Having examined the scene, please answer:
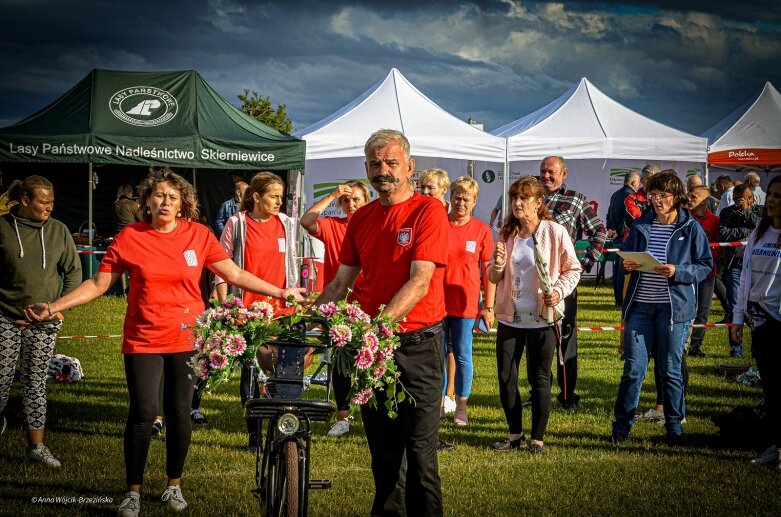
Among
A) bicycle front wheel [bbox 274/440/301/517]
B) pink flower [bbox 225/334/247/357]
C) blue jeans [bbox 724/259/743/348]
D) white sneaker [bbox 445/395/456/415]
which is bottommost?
white sneaker [bbox 445/395/456/415]

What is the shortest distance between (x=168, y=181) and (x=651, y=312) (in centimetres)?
406

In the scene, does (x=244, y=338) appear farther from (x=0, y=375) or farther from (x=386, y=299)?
(x=0, y=375)

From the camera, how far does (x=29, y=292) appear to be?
21.4ft

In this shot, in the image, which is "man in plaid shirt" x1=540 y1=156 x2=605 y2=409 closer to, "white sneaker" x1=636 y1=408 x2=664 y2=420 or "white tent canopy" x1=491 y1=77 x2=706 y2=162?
"white sneaker" x1=636 y1=408 x2=664 y2=420

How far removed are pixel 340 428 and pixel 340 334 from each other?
379 centimetres

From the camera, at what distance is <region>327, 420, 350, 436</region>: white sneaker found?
746cm

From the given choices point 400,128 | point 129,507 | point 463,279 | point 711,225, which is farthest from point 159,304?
point 400,128

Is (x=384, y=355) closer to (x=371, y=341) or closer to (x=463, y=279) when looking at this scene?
(x=371, y=341)

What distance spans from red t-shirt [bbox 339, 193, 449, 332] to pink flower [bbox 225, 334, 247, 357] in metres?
0.81

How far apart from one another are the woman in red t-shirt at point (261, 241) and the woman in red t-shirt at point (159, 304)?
1427mm

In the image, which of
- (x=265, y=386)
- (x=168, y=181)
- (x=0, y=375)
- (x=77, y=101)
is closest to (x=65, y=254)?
(x=0, y=375)

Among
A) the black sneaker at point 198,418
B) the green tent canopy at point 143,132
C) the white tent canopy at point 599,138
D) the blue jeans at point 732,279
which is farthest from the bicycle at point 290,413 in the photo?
the white tent canopy at point 599,138

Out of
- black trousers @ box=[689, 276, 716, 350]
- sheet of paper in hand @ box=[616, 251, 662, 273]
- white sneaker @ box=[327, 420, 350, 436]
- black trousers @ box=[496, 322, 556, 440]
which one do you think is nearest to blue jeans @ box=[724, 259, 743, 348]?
black trousers @ box=[689, 276, 716, 350]

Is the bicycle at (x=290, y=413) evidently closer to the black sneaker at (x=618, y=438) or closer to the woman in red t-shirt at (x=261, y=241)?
the woman in red t-shirt at (x=261, y=241)
